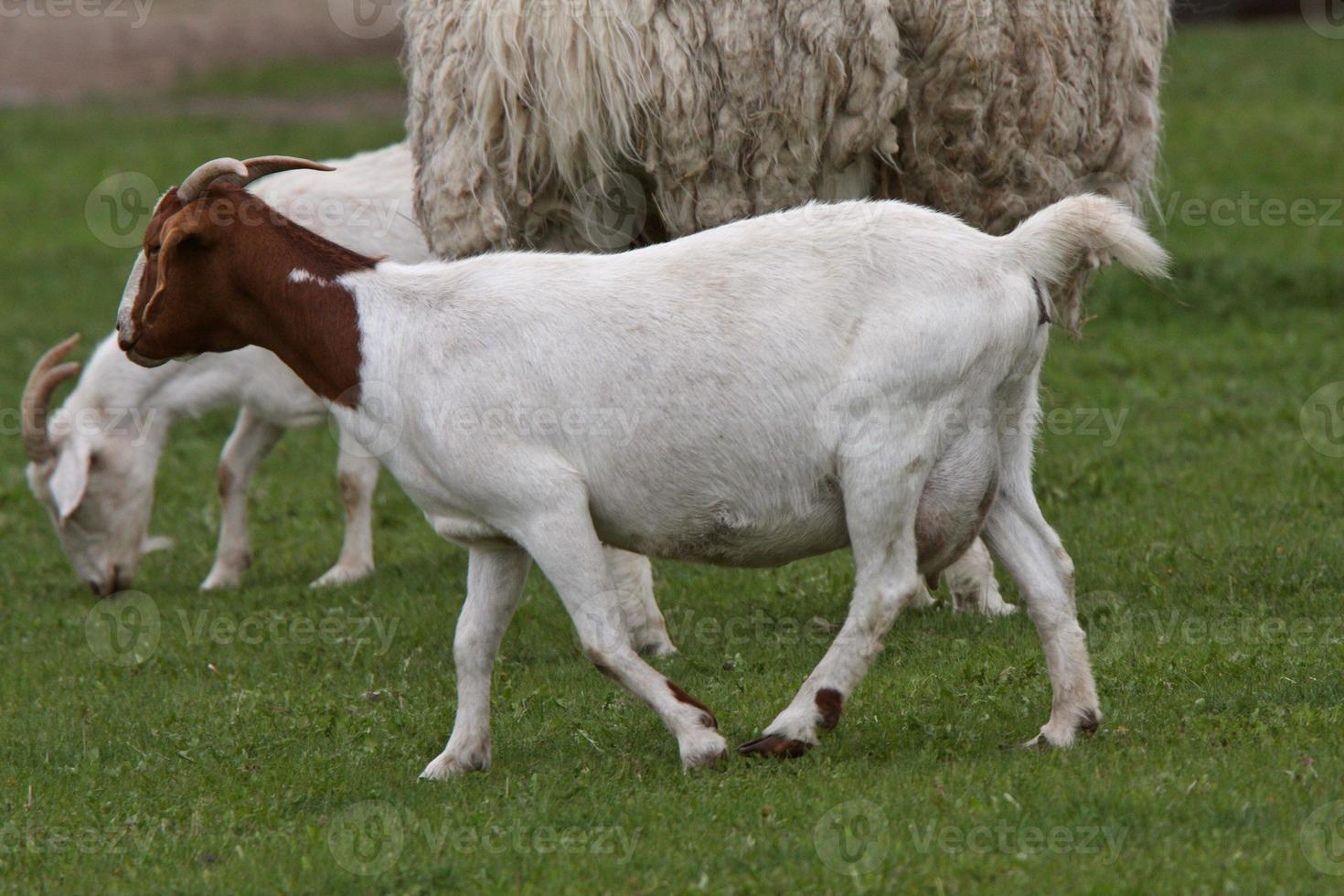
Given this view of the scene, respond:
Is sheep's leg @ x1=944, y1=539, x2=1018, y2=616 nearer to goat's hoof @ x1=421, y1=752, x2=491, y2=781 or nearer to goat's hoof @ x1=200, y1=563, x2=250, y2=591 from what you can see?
goat's hoof @ x1=421, y1=752, x2=491, y2=781

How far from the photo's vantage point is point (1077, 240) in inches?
191

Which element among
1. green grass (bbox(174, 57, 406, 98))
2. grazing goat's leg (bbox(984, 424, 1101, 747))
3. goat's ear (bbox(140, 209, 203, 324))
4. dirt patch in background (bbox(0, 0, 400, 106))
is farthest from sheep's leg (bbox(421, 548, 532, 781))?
dirt patch in background (bbox(0, 0, 400, 106))

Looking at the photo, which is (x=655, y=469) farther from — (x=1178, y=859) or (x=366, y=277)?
(x=1178, y=859)

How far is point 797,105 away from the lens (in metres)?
6.17

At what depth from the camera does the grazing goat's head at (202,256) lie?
516 cm

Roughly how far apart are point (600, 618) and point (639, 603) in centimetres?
215

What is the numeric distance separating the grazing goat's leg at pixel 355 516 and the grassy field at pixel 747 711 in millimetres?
171

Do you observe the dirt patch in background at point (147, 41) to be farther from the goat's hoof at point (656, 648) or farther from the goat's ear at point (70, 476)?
the goat's hoof at point (656, 648)

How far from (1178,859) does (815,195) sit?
3016mm

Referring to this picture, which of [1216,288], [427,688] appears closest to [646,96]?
[427,688]

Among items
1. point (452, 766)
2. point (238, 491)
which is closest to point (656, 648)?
point (452, 766)

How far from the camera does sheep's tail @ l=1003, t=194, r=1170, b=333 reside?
4.83 meters

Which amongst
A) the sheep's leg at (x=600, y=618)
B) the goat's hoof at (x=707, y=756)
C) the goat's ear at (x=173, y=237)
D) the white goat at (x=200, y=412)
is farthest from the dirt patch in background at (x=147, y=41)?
the goat's hoof at (x=707, y=756)

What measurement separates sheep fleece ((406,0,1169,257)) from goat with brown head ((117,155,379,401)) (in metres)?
1.14
